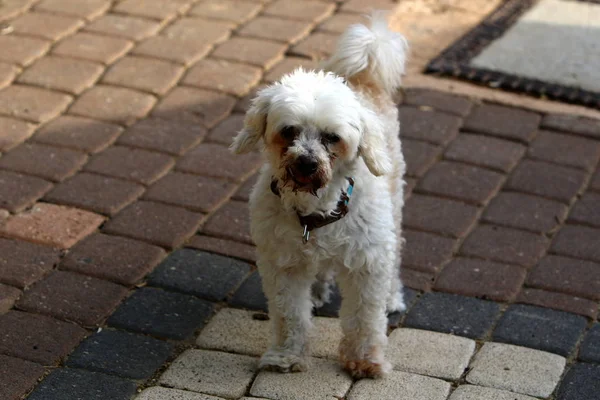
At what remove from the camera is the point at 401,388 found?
4.00 metres

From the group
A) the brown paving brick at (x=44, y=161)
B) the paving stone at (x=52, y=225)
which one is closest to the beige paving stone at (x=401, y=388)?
the paving stone at (x=52, y=225)

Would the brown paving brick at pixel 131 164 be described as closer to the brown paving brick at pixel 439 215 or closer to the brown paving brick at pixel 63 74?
the brown paving brick at pixel 63 74

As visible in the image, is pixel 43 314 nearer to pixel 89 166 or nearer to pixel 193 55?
pixel 89 166

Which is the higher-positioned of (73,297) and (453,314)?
(73,297)

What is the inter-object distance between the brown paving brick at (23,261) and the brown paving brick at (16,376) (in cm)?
60

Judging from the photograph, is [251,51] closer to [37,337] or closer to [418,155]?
[418,155]

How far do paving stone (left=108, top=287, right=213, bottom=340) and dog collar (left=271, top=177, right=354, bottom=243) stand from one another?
800 millimetres

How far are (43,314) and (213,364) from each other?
2.70 ft

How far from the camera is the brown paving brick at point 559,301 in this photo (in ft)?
14.9

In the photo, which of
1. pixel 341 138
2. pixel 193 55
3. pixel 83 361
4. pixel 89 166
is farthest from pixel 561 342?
pixel 193 55

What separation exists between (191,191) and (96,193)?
19.9 inches

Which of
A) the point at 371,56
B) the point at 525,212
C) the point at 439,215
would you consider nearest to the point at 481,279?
the point at 439,215

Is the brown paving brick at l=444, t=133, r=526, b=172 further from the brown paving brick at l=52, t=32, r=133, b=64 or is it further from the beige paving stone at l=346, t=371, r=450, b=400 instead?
the brown paving brick at l=52, t=32, r=133, b=64

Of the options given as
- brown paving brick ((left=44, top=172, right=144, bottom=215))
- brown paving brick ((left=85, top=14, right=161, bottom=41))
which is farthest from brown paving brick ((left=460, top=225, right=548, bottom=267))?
brown paving brick ((left=85, top=14, right=161, bottom=41))
